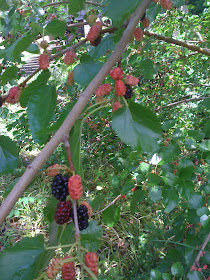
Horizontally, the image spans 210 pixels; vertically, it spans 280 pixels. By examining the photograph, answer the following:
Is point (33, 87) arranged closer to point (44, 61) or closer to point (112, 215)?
point (44, 61)

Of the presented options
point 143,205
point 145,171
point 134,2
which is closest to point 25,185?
point 134,2

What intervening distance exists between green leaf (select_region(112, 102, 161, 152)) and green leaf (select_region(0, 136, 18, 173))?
0.93ft

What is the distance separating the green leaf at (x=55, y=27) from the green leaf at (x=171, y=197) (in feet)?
1.63

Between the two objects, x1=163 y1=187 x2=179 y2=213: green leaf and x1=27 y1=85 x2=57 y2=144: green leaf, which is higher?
x1=27 y1=85 x2=57 y2=144: green leaf

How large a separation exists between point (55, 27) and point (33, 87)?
0.15 metres

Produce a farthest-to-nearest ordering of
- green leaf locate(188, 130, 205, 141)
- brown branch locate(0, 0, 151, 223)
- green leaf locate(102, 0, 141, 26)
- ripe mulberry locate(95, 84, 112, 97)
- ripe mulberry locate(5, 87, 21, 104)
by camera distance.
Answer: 1. green leaf locate(188, 130, 205, 141)
2. ripe mulberry locate(5, 87, 21, 104)
3. ripe mulberry locate(95, 84, 112, 97)
4. green leaf locate(102, 0, 141, 26)
5. brown branch locate(0, 0, 151, 223)

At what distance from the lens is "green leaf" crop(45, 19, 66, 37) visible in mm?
586

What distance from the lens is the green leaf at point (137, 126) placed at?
0.43 metres

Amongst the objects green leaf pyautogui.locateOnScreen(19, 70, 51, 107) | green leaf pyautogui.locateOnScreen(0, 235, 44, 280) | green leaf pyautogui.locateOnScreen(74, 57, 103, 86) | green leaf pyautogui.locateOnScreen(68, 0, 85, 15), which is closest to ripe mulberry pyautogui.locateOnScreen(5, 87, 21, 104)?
green leaf pyautogui.locateOnScreen(19, 70, 51, 107)

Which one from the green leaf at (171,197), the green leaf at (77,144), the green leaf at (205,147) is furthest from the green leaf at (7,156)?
the green leaf at (205,147)

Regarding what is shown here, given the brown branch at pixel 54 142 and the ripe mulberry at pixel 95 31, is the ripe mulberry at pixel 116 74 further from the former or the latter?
the ripe mulberry at pixel 95 31

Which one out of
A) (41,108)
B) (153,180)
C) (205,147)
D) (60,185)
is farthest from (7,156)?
(205,147)

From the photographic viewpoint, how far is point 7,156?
Answer: 23.6 inches

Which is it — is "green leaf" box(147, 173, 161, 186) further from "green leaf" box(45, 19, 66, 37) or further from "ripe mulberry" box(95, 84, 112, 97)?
"green leaf" box(45, 19, 66, 37)
